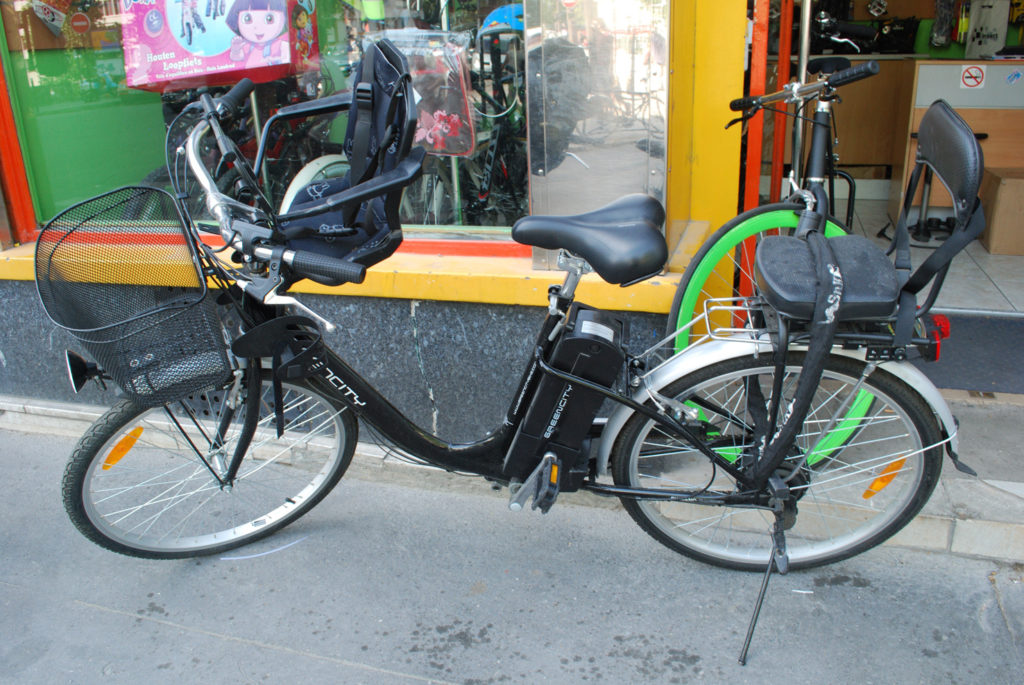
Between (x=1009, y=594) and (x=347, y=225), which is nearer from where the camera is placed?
(x=347, y=225)

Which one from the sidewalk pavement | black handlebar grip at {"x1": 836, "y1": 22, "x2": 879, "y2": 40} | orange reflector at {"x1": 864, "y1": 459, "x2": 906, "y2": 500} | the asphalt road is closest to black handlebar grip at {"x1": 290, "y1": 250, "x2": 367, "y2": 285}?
the asphalt road

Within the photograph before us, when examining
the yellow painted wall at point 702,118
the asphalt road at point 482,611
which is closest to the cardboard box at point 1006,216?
the yellow painted wall at point 702,118

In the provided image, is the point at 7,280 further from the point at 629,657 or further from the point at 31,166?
the point at 629,657

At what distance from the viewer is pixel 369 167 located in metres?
2.28

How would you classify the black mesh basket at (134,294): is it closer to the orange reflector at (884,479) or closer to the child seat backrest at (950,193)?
the child seat backrest at (950,193)

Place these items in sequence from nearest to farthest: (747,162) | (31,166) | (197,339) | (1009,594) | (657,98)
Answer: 1. (197,339)
2. (1009,594)
3. (657,98)
4. (747,162)
5. (31,166)

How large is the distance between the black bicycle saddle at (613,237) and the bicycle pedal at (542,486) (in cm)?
63

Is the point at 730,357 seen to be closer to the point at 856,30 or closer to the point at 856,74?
the point at 856,74

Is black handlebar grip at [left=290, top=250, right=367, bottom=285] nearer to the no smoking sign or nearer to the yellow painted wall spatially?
the yellow painted wall

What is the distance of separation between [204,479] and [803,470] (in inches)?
92.9

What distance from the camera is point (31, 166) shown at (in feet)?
13.7

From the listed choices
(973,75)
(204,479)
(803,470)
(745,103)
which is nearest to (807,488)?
(803,470)

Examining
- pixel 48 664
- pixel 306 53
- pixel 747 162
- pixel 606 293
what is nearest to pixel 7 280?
pixel 306 53

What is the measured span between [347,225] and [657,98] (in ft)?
4.15
